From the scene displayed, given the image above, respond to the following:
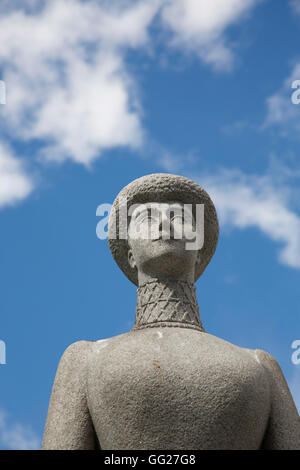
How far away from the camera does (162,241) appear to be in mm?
6793

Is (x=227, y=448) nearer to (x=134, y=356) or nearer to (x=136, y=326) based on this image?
(x=134, y=356)

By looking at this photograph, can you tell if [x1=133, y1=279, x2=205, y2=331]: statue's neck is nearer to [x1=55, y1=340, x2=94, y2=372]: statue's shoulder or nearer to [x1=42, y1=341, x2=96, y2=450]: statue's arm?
[x1=55, y1=340, x2=94, y2=372]: statue's shoulder

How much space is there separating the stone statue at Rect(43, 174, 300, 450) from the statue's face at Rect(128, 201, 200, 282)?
1cm

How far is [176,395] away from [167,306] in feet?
3.59

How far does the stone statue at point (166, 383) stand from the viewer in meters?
5.75

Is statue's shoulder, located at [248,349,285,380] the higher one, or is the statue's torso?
statue's shoulder, located at [248,349,285,380]

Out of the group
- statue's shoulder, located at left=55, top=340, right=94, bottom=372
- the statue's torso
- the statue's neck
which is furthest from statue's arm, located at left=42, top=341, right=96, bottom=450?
the statue's neck

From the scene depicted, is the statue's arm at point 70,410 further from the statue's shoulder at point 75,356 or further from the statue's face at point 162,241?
the statue's face at point 162,241

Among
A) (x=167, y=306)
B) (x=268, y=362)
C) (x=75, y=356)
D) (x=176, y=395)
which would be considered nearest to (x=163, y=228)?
(x=167, y=306)

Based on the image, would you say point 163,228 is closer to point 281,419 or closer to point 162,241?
point 162,241

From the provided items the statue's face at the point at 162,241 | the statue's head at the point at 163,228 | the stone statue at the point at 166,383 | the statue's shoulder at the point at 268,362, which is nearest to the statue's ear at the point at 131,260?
the statue's head at the point at 163,228

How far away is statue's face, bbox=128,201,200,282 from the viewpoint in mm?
6785

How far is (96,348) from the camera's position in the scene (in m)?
6.52
